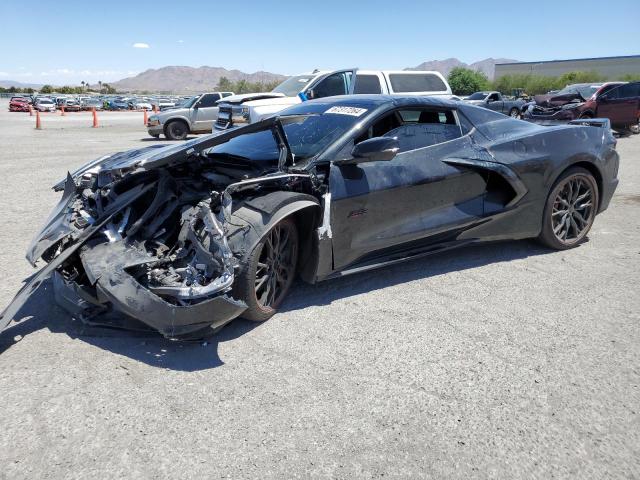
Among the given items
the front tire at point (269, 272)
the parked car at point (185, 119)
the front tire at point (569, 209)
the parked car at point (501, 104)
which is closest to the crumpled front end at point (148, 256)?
the front tire at point (269, 272)

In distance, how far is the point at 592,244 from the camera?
17.2 ft

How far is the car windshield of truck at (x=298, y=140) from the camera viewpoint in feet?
12.8

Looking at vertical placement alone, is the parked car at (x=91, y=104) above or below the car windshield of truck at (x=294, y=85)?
above

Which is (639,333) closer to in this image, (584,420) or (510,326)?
(510,326)

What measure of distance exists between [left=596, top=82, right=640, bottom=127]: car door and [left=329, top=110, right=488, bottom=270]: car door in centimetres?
1456

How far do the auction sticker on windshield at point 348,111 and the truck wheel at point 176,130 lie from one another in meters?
14.5

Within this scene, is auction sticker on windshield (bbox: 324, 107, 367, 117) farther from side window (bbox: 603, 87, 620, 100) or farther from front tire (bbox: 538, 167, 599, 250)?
side window (bbox: 603, 87, 620, 100)

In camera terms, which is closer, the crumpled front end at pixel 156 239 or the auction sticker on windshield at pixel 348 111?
the crumpled front end at pixel 156 239

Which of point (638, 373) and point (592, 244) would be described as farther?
point (592, 244)

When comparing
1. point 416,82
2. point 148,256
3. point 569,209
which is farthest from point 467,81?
point 148,256

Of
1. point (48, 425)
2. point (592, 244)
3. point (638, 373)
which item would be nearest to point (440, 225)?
point (638, 373)

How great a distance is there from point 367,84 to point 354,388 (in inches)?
411

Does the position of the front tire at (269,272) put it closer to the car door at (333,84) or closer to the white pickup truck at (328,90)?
the white pickup truck at (328,90)

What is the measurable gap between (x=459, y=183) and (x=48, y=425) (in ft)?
11.3
